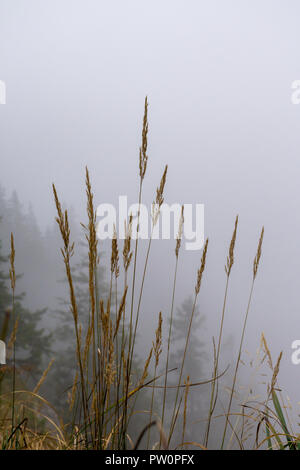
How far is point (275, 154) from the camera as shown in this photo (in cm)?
13088

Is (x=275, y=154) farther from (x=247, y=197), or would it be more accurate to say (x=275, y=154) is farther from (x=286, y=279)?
(x=286, y=279)

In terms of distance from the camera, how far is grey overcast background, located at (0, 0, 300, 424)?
243ft

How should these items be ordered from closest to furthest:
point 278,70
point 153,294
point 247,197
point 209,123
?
point 153,294 < point 247,197 < point 278,70 < point 209,123

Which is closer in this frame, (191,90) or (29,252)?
(29,252)

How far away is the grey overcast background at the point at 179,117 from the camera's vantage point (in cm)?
7406

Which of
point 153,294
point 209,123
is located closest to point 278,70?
point 209,123

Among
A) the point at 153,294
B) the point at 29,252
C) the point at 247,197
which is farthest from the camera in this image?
the point at 247,197

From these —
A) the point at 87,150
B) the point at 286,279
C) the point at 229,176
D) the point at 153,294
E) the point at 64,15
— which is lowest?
the point at 286,279

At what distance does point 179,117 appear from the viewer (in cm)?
12175

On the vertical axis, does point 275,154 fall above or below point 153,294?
above

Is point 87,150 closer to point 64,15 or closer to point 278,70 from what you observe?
point 64,15

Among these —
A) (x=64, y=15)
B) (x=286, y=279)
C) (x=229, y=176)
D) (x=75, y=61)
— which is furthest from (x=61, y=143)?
(x=286, y=279)

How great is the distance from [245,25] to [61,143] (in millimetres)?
72739

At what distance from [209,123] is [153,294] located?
282ft
